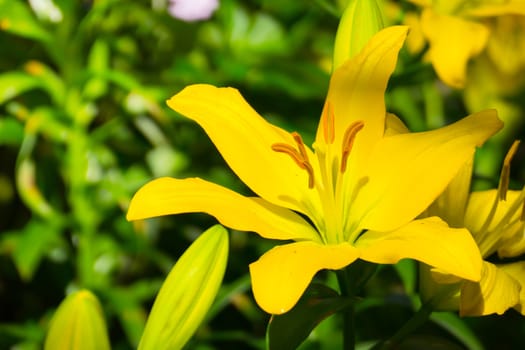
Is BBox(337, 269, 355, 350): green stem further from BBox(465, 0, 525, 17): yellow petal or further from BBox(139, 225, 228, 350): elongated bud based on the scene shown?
BBox(465, 0, 525, 17): yellow petal

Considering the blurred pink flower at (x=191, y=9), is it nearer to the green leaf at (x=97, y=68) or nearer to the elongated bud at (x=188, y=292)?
the green leaf at (x=97, y=68)

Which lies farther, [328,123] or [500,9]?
[500,9]

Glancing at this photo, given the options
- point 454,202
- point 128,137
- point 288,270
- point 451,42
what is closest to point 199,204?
point 288,270

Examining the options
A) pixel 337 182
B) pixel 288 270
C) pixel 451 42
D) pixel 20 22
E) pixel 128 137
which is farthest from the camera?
pixel 128 137

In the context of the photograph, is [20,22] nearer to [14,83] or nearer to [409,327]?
[14,83]

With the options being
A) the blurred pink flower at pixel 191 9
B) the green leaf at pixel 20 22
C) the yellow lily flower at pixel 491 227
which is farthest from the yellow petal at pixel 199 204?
the blurred pink flower at pixel 191 9
